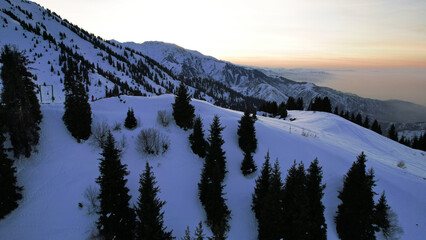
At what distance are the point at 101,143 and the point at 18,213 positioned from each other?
10735 millimetres

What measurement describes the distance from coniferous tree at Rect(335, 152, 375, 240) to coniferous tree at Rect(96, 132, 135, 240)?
75.8 feet

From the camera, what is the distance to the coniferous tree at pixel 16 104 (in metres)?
23.9

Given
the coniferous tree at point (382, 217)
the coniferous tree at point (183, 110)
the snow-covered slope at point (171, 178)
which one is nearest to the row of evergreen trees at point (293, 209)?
the snow-covered slope at point (171, 178)

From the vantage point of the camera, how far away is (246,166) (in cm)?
2898

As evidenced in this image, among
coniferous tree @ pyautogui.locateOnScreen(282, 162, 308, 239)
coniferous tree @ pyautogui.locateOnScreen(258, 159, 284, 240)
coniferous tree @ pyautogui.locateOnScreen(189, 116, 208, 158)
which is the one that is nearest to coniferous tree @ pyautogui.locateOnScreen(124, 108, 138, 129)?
coniferous tree @ pyautogui.locateOnScreen(189, 116, 208, 158)

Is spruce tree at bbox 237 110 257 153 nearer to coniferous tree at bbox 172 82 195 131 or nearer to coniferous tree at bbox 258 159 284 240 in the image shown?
coniferous tree at bbox 172 82 195 131

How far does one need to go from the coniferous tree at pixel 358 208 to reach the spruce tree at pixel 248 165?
448 inches

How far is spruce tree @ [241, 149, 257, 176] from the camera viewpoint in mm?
28859

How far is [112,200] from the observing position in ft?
62.7

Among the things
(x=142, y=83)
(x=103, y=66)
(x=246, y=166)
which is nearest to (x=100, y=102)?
(x=246, y=166)

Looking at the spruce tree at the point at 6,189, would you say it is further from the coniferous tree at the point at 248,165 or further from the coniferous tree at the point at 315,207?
the coniferous tree at the point at 315,207

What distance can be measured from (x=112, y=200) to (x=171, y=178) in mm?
9115

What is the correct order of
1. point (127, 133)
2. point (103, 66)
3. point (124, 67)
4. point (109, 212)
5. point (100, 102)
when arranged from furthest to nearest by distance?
point (124, 67), point (103, 66), point (100, 102), point (127, 133), point (109, 212)

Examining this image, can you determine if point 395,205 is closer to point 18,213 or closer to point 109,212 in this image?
point 109,212
